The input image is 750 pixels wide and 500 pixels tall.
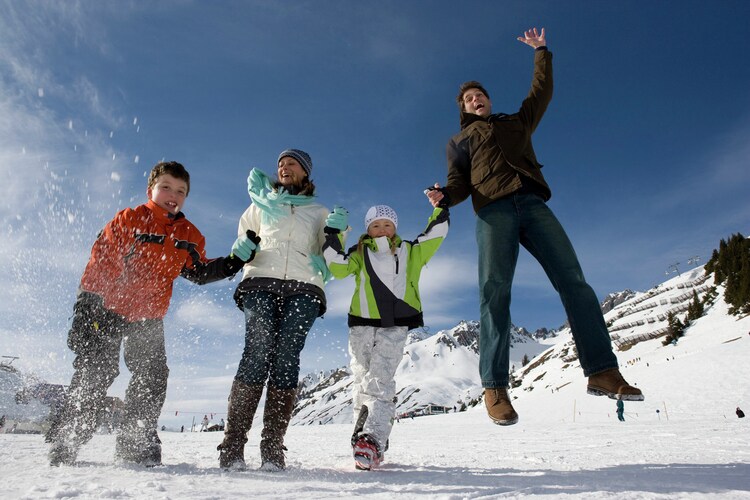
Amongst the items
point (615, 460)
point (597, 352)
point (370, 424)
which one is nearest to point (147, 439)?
point (370, 424)

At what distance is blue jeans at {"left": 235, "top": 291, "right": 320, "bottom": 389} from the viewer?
336 centimetres

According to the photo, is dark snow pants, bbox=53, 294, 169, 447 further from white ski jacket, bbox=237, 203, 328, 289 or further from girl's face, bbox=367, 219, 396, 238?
girl's face, bbox=367, 219, 396, 238

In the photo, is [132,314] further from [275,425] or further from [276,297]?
[275,425]

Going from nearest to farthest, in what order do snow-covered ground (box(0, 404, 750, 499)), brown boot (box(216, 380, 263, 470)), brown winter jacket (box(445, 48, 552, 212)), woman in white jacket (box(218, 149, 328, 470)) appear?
snow-covered ground (box(0, 404, 750, 499))
brown boot (box(216, 380, 263, 470))
woman in white jacket (box(218, 149, 328, 470))
brown winter jacket (box(445, 48, 552, 212))

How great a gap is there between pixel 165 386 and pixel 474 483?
259 centimetres

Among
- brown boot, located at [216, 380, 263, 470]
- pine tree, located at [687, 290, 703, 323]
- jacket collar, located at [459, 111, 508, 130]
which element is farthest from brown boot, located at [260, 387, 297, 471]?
pine tree, located at [687, 290, 703, 323]

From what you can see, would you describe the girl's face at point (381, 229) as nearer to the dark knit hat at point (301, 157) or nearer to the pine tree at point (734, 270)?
the dark knit hat at point (301, 157)

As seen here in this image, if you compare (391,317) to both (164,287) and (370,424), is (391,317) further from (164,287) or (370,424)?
(164,287)

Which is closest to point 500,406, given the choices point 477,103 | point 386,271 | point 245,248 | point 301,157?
point 386,271

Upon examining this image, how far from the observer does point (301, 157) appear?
4414 mm

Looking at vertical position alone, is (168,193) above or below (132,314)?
above

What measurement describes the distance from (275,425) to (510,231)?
90.6 inches

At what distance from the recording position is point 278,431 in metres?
3.25

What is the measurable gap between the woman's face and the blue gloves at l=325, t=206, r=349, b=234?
598 mm
